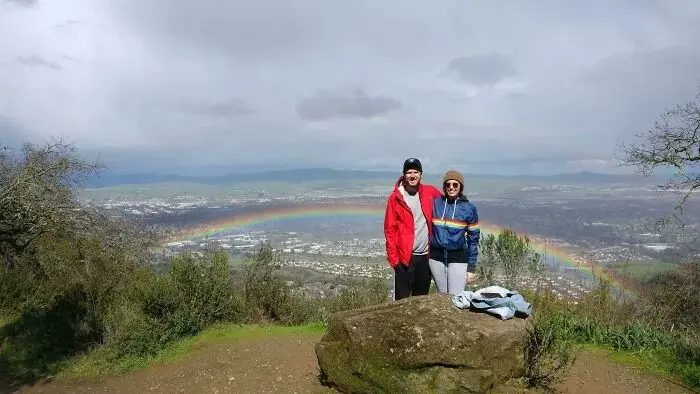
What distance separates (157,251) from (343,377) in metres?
9.57

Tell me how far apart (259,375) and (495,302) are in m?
→ 3.31

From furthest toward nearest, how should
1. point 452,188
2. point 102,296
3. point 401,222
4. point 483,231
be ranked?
point 483,231
point 102,296
point 401,222
point 452,188

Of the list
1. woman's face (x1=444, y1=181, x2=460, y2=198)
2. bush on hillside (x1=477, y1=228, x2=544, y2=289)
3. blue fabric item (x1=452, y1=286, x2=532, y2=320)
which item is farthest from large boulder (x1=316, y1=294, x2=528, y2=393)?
bush on hillside (x1=477, y1=228, x2=544, y2=289)

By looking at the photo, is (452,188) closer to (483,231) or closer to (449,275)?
(449,275)

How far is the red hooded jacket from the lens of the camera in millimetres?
5527

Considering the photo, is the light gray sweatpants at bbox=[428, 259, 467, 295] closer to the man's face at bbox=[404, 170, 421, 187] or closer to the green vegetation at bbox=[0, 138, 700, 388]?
the man's face at bbox=[404, 170, 421, 187]

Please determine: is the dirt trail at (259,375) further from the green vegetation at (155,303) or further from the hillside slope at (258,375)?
Answer: the green vegetation at (155,303)

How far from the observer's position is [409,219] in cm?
552

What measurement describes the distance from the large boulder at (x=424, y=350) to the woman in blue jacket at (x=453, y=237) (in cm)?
63

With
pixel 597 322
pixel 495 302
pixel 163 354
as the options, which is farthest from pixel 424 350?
pixel 163 354

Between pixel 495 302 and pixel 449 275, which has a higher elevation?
pixel 449 275

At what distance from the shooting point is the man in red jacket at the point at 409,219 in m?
5.52

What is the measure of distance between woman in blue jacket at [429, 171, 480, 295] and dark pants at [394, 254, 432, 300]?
0.37 ft

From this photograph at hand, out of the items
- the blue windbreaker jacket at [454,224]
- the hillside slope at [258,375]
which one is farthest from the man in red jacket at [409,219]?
the hillside slope at [258,375]
